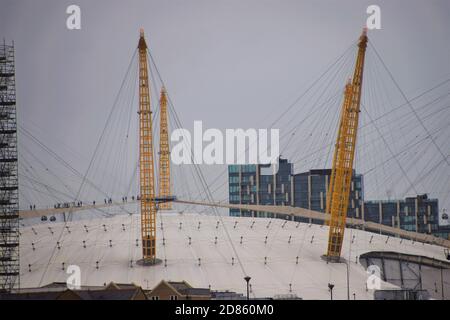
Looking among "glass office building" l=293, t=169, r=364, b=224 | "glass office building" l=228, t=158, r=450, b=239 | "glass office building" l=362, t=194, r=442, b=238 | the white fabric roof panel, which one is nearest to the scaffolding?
the white fabric roof panel

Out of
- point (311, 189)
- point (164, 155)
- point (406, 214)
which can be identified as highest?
point (164, 155)

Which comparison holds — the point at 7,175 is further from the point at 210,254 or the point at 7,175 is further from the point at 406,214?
the point at 406,214

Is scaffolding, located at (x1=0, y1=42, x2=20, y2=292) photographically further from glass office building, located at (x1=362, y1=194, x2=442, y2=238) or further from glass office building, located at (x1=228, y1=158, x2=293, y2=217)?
glass office building, located at (x1=362, y1=194, x2=442, y2=238)

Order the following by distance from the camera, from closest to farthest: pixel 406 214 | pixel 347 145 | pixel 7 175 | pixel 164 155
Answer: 1. pixel 7 175
2. pixel 347 145
3. pixel 164 155
4. pixel 406 214

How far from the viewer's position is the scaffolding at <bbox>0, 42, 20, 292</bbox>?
4803 cm

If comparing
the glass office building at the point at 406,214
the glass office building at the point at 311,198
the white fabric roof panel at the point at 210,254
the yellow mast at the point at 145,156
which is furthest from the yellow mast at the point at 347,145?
the glass office building at the point at 406,214

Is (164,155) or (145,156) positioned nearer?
(145,156)

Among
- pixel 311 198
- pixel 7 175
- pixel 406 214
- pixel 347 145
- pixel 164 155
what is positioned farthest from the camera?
pixel 406 214

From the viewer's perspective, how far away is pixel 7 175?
48062 mm

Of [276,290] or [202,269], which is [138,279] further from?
[276,290]

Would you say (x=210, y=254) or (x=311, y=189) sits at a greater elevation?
(x=311, y=189)

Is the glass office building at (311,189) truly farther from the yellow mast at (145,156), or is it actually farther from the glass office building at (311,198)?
the yellow mast at (145,156)

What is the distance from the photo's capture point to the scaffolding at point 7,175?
48031 mm

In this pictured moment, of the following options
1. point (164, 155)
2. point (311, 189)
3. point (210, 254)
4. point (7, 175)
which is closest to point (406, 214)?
point (311, 189)
